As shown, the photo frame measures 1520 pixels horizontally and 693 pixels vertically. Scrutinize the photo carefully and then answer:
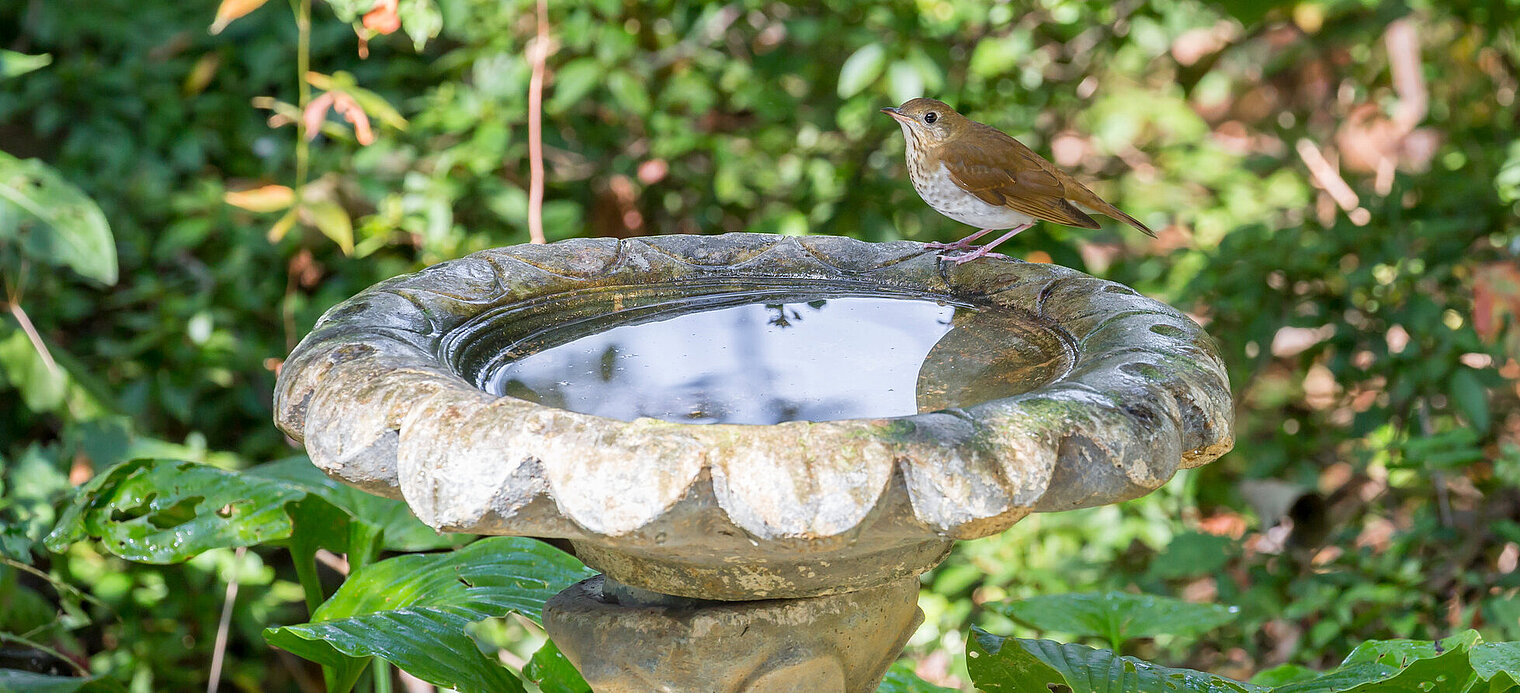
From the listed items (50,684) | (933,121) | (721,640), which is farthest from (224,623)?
(933,121)

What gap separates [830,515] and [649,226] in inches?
122

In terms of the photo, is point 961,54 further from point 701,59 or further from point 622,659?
point 622,659

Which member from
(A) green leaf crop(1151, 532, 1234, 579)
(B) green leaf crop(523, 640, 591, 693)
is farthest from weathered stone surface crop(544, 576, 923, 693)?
(A) green leaf crop(1151, 532, 1234, 579)

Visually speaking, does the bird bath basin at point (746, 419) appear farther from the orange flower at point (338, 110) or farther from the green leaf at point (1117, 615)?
the orange flower at point (338, 110)

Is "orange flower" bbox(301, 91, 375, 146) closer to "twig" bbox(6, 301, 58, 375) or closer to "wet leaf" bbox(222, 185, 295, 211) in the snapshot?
"wet leaf" bbox(222, 185, 295, 211)

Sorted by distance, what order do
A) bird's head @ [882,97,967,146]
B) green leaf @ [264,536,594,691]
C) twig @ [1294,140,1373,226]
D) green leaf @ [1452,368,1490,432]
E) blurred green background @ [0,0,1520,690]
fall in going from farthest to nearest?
twig @ [1294,140,1373,226], blurred green background @ [0,0,1520,690], green leaf @ [1452,368,1490,432], bird's head @ [882,97,967,146], green leaf @ [264,536,594,691]

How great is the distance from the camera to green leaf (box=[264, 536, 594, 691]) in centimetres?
175

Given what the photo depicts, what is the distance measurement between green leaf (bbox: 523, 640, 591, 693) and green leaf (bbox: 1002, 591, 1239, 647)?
73cm

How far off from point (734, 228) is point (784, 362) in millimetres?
2434

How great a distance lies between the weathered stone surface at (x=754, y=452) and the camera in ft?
3.78

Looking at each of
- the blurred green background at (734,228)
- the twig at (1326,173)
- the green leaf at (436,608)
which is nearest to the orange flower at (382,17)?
the blurred green background at (734,228)

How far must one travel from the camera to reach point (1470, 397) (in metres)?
2.99

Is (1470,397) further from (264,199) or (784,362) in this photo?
(264,199)

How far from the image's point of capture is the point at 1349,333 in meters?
3.25
